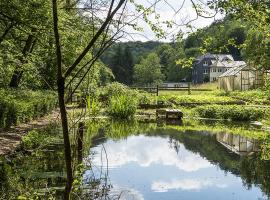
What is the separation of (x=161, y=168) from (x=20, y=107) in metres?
6.46

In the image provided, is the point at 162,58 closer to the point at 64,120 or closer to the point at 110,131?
the point at 110,131

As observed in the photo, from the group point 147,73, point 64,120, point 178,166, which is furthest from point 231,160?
point 147,73

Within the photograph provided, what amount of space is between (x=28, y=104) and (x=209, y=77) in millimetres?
78278

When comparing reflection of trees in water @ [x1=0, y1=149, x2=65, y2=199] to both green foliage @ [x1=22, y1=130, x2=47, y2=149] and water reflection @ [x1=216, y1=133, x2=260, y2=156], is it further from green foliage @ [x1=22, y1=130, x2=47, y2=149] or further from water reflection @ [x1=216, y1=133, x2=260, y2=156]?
water reflection @ [x1=216, y1=133, x2=260, y2=156]

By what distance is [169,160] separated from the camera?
527 inches

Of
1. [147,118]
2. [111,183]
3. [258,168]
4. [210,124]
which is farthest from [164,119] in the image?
[111,183]

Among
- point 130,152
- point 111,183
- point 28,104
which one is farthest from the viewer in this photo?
point 28,104

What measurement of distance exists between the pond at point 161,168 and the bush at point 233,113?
714 centimetres

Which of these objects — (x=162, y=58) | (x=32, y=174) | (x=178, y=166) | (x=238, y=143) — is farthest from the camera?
(x=162, y=58)

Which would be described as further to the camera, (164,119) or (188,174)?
(164,119)

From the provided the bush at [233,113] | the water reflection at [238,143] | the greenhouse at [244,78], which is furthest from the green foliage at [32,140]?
the greenhouse at [244,78]

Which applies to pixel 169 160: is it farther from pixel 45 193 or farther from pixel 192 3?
pixel 192 3

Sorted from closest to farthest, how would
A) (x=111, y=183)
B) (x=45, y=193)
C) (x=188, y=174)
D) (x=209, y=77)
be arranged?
(x=45, y=193) → (x=111, y=183) → (x=188, y=174) → (x=209, y=77)

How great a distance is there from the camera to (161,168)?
12227 mm
